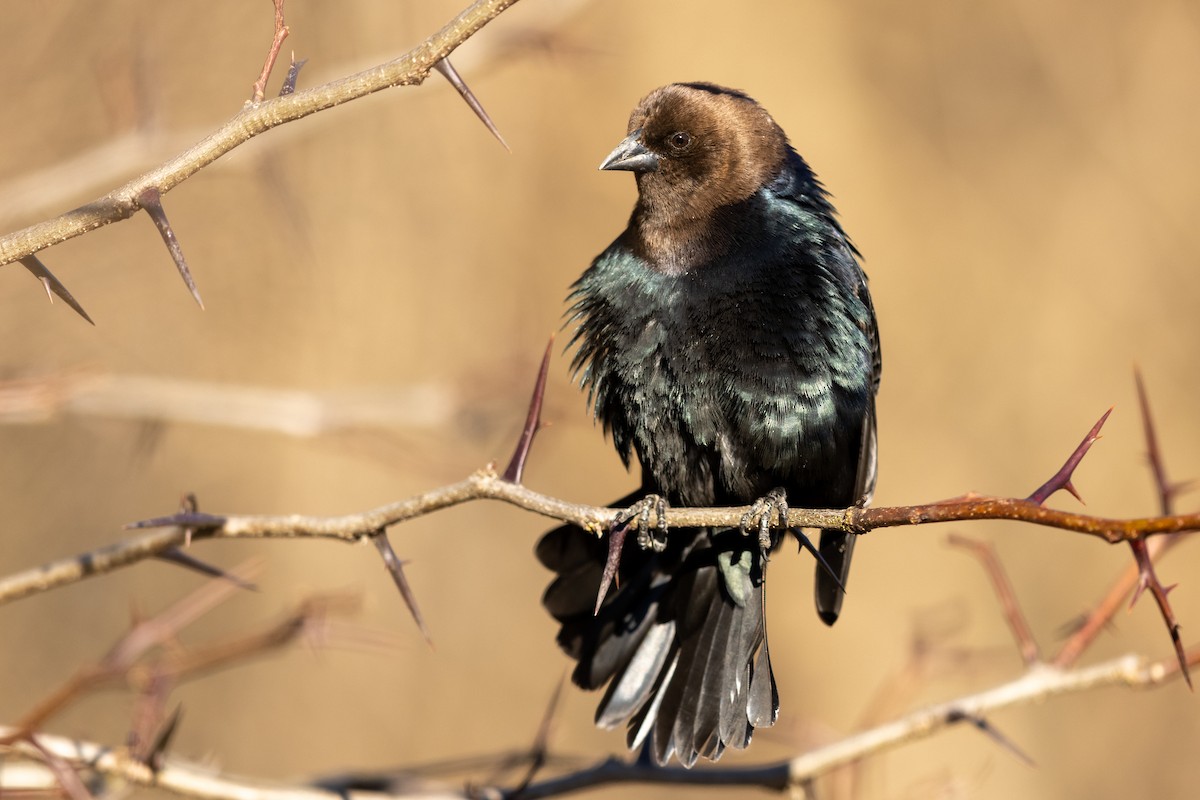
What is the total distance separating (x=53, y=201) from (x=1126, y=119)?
6.65m

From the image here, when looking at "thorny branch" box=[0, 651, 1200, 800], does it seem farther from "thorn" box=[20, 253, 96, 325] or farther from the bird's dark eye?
the bird's dark eye

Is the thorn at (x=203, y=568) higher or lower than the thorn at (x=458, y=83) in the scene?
lower

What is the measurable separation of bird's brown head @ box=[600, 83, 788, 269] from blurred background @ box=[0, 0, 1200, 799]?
72.7 inches

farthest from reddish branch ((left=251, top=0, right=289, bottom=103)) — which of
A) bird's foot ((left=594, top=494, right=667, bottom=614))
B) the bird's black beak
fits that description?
the bird's black beak

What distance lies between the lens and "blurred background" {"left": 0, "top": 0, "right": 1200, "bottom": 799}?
653 centimetres

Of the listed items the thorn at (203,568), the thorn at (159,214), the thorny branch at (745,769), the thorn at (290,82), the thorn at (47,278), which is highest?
the thorn at (290,82)

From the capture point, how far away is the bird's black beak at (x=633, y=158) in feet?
14.2

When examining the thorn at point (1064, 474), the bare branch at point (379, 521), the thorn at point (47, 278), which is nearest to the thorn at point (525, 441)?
the bare branch at point (379, 521)

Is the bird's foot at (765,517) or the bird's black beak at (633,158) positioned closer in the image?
the bird's foot at (765,517)

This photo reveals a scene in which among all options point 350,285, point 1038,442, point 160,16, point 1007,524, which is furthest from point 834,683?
point 160,16

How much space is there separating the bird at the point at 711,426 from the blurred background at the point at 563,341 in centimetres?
216

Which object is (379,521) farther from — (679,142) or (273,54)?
(679,142)

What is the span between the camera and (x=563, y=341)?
23.5 ft

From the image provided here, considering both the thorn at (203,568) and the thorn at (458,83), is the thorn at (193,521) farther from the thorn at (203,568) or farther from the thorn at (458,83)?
the thorn at (458,83)
